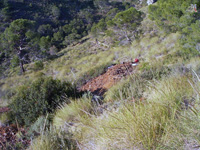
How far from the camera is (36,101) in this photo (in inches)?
177

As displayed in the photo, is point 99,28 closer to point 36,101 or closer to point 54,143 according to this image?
point 36,101

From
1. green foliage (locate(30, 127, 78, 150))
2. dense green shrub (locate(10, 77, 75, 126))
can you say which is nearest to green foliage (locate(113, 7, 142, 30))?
dense green shrub (locate(10, 77, 75, 126))

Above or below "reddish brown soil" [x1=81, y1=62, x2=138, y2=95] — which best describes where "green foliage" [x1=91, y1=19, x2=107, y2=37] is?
above

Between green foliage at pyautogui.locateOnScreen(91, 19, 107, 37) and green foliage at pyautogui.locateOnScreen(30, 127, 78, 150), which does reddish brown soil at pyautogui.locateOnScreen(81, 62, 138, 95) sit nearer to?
green foliage at pyautogui.locateOnScreen(30, 127, 78, 150)

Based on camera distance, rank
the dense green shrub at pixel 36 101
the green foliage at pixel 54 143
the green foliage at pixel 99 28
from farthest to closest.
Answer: the green foliage at pixel 99 28, the dense green shrub at pixel 36 101, the green foliage at pixel 54 143

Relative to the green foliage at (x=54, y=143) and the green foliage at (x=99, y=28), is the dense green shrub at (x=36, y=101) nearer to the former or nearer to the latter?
the green foliage at (x=54, y=143)

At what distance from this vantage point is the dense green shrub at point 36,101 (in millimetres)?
4223

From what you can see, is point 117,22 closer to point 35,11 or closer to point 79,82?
point 79,82

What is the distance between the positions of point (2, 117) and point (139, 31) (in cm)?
2036

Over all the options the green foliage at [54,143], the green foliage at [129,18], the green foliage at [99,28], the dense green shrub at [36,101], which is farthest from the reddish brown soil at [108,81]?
the green foliage at [99,28]

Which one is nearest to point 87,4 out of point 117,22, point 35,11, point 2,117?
point 35,11

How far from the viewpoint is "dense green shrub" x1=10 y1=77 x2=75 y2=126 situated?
4223mm

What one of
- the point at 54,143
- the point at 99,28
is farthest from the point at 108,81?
the point at 99,28

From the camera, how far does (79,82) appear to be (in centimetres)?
874
